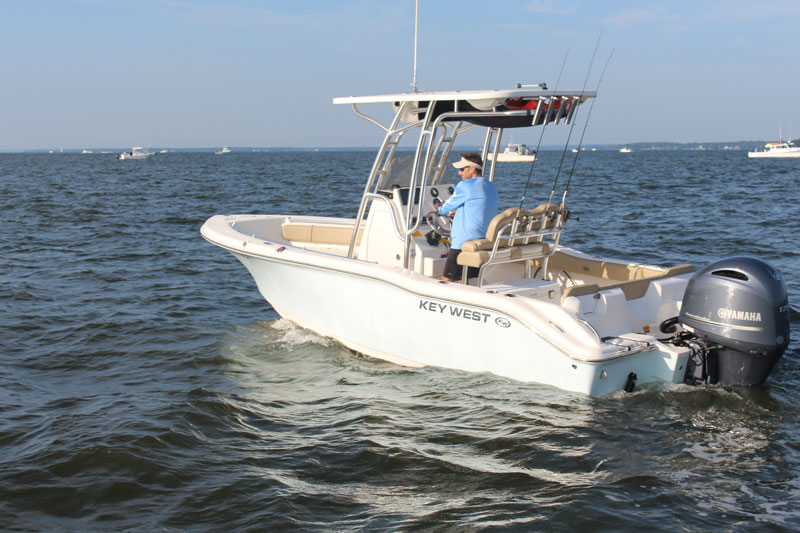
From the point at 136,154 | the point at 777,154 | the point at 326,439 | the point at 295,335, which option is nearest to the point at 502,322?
the point at 326,439

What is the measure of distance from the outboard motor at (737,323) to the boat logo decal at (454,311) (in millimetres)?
1477

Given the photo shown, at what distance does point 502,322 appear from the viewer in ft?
18.7

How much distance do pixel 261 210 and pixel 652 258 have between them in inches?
469

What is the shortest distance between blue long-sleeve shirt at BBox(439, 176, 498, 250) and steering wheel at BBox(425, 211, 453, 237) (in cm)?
55

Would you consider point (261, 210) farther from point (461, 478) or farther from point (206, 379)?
point (461, 478)

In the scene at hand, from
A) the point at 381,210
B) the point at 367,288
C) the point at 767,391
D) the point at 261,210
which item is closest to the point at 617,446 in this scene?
the point at 767,391

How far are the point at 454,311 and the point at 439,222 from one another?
1395mm

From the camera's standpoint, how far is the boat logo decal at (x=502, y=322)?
18.6 ft

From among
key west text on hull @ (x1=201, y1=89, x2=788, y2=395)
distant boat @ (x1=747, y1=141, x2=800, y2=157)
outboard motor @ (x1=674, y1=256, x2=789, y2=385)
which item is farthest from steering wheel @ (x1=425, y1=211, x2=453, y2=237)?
distant boat @ (x1=747, y1=141, x2=800, y2=157)

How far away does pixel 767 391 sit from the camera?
594 cm

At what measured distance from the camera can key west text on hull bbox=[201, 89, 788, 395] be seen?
5.38 meters

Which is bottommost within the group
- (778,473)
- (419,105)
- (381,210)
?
(778,473)

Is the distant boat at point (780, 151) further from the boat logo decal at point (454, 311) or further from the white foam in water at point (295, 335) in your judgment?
the boat logo decal at point (454, 311)

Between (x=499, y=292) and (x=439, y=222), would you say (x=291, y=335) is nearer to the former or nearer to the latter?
(x=439, y=222)
